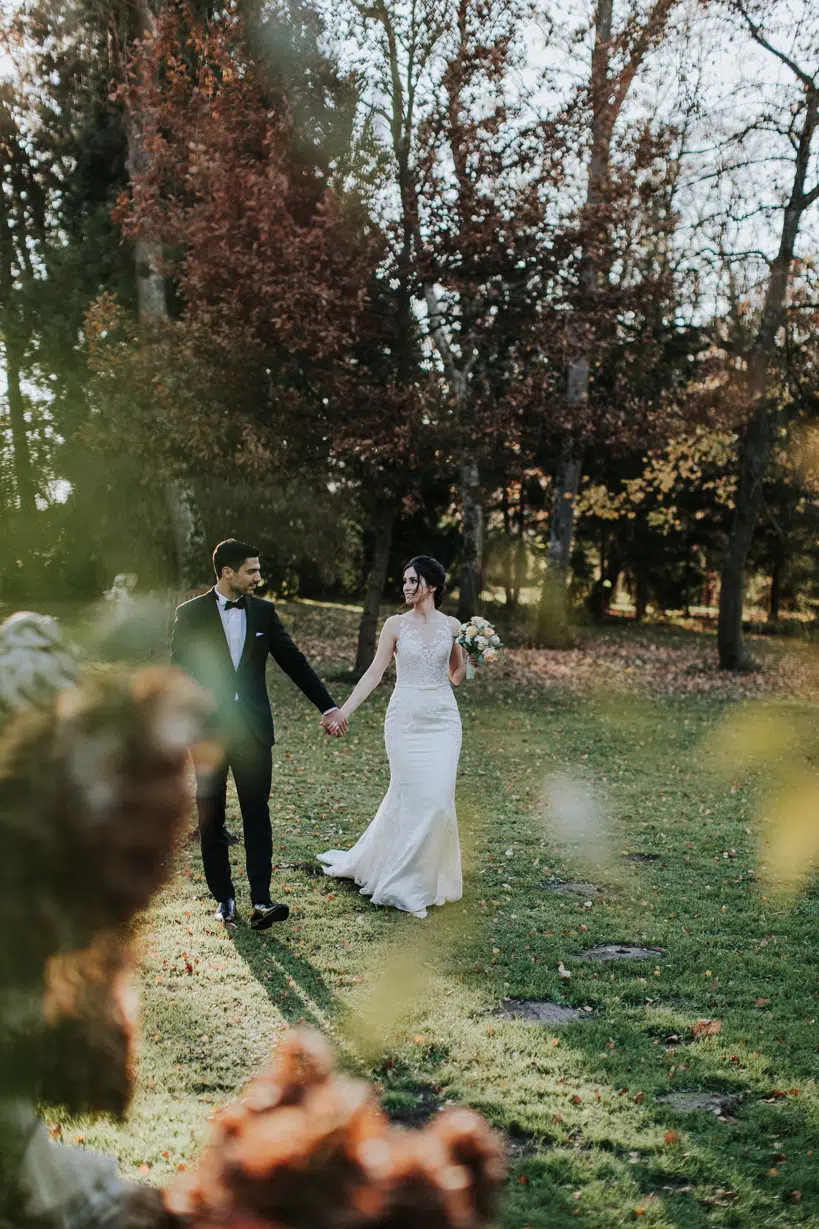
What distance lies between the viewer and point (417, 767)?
23.2 ft

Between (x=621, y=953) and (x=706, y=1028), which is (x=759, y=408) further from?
(x=706, y=1028)

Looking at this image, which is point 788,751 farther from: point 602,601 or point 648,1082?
point 602,601

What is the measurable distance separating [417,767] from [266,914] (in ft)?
4.94

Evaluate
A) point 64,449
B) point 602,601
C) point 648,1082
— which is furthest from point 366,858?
point 602,601

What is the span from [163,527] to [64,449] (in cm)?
355

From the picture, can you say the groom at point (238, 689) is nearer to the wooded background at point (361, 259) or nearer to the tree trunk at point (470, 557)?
the wooded background at point (361, 259)

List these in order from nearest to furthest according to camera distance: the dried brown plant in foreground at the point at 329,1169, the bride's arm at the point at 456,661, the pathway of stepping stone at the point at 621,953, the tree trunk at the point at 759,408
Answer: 1. the dried brown plant in foreground at the point at 329,1169
2. the pathway of stepping stone at the point at 621,953
3. the bride's arm at the point at 456,661
4. the tree trunk at the point at 759,408

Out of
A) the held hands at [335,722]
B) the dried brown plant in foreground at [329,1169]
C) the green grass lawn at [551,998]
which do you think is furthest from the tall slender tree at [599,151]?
the dried brown plant in foreground at [329,1169]

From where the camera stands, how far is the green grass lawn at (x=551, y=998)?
12.4ft

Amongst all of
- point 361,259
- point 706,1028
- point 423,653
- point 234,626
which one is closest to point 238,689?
point 234,626

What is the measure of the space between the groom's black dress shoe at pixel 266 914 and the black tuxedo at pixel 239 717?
61mm

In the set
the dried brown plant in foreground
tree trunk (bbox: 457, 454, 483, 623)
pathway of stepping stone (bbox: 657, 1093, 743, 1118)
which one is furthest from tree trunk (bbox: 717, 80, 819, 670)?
the dried brown plant in foreground

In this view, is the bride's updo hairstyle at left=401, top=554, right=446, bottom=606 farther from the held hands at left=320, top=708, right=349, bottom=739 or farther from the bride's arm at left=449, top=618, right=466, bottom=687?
the held hands at left=320, top=708, right=349, bottom=739

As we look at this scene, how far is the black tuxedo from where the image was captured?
6152 mm
